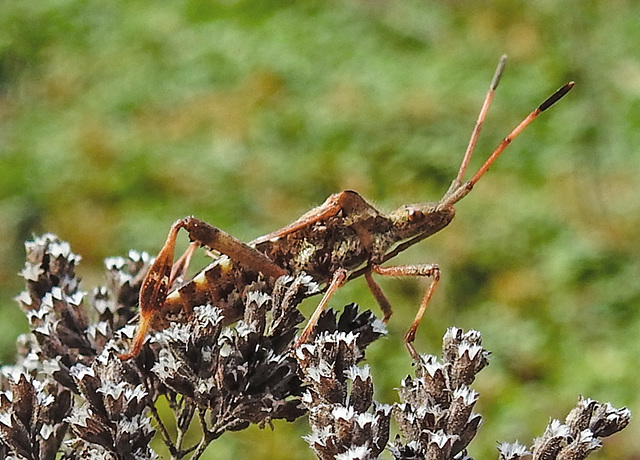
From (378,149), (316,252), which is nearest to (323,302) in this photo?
(316,252)

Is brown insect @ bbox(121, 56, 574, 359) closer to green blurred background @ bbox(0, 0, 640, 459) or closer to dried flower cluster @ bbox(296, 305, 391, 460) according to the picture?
dried flower cluster @ bbox(296, 305, 391, 460)

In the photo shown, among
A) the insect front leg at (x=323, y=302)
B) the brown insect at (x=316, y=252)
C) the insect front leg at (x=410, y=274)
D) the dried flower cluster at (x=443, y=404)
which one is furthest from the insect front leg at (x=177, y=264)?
the dried flower cluster at (x=443, y=404)

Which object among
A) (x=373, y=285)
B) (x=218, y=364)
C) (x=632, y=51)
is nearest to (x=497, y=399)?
(x=373, y=285)

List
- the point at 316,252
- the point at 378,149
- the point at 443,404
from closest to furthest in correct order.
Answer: the point at 443,404 → the point at 316,252 → the point at 378,149

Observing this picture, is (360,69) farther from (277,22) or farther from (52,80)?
(52,80)

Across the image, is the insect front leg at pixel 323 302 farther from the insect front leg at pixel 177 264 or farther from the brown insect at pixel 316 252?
the insect front leg at pixel 177 264

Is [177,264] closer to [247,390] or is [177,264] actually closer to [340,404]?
[247,390]
